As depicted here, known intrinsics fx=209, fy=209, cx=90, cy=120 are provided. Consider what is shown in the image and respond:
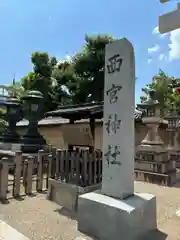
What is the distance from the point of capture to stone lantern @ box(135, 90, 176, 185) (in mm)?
6973

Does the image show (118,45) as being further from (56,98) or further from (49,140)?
(56,98)

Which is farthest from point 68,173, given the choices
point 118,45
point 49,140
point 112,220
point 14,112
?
point 49,140

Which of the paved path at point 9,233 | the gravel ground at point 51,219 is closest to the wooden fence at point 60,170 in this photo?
the gravel ground at point 51,219

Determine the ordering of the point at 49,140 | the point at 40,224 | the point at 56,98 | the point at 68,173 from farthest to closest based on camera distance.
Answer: the point at 56,98 < the point at 49,140 < the point at 68,173 < the point at 40,224

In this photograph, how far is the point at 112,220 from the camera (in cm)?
318

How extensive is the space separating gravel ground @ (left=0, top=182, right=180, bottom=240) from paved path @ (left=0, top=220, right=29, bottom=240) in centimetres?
9

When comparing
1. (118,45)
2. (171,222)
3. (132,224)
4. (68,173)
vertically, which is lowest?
(171,222)

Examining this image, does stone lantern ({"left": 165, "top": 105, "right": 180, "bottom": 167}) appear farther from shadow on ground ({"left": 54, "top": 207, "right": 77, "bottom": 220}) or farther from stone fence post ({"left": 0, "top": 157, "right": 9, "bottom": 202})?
stone fence post ({"left": 0, "top": 157, "right": 9, "bottom": 202})

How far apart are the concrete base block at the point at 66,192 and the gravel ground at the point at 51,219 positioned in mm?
163

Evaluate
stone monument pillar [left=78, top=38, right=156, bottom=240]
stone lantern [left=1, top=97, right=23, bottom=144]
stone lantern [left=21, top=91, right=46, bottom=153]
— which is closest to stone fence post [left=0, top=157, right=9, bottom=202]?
stone monument pillar [left=78, top=38, right=156, bottom=240]

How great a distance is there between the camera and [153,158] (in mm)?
7336

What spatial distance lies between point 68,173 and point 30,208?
1142 millimetres

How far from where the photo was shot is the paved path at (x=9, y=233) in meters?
3.17

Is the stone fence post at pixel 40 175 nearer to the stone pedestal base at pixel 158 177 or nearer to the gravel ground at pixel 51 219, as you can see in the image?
the gravel ground at pixel 51 219
